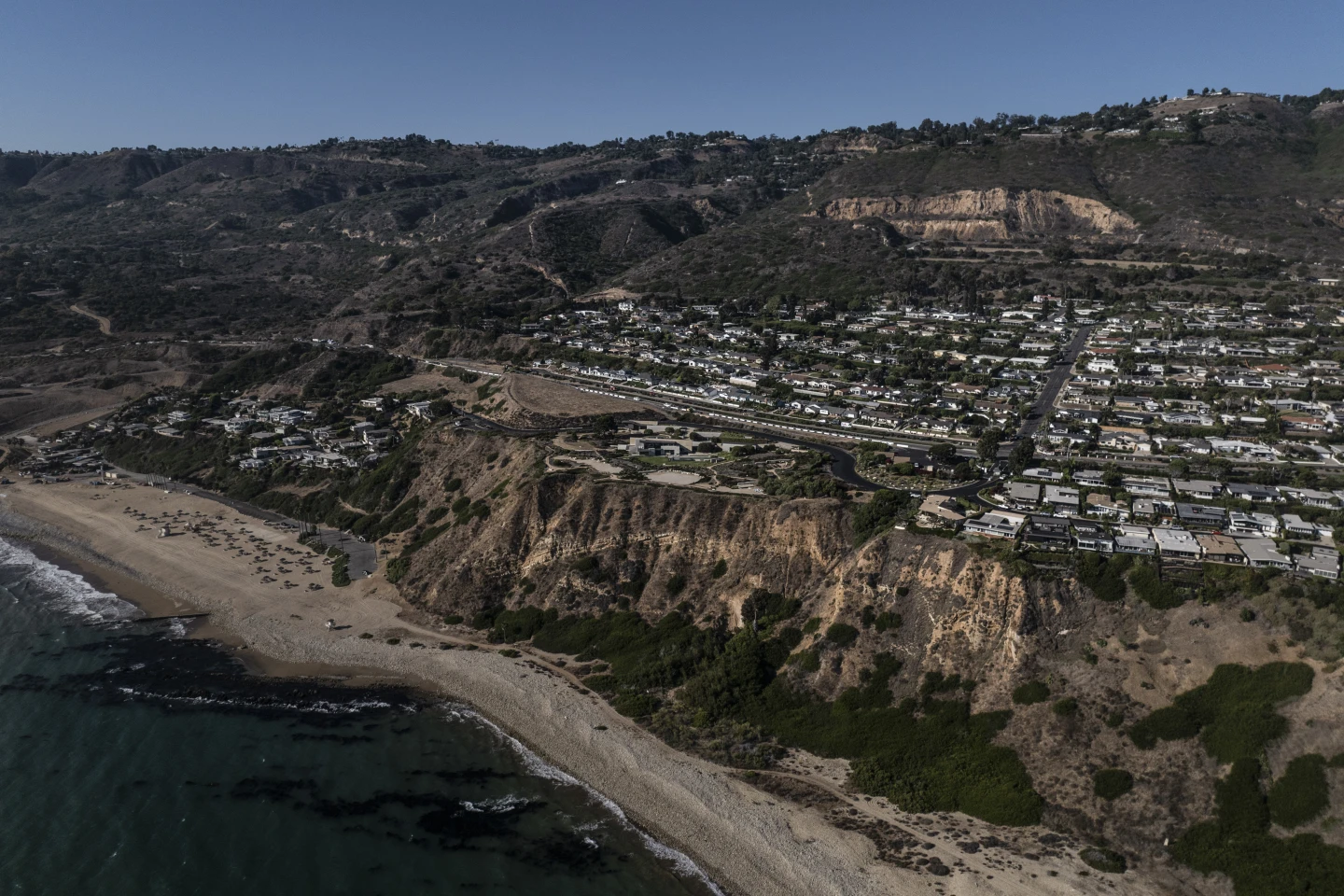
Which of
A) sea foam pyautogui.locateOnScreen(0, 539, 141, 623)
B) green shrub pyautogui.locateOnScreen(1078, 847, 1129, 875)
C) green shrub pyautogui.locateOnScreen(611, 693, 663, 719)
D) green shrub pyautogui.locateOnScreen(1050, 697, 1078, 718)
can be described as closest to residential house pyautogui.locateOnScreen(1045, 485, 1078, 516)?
green shrub pyautogui.locateOnScreen(1050, 697, 1078, 718)

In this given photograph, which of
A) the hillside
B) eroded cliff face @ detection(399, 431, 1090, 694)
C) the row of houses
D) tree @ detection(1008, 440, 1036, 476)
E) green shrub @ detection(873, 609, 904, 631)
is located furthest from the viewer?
the hillside

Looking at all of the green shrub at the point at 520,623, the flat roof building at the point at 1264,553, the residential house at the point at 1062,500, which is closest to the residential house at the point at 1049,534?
the residential house at the point at 1062,500

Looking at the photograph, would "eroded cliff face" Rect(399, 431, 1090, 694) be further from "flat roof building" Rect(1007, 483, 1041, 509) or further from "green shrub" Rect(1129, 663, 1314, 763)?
"flat roof building" Rect(1007, 483, 1041, 509)

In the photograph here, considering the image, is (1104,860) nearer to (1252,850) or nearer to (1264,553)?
(1252,850)

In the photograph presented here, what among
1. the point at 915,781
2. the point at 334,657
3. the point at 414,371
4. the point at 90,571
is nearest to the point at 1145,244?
the point at 414,371

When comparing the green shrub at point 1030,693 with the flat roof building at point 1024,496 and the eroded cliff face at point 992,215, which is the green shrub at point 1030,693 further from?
the eroded cliff face at point 992,215

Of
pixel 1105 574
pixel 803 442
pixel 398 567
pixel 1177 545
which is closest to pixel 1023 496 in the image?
pixel 1177 545

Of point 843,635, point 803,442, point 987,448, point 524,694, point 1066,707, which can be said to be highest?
point 987,448
